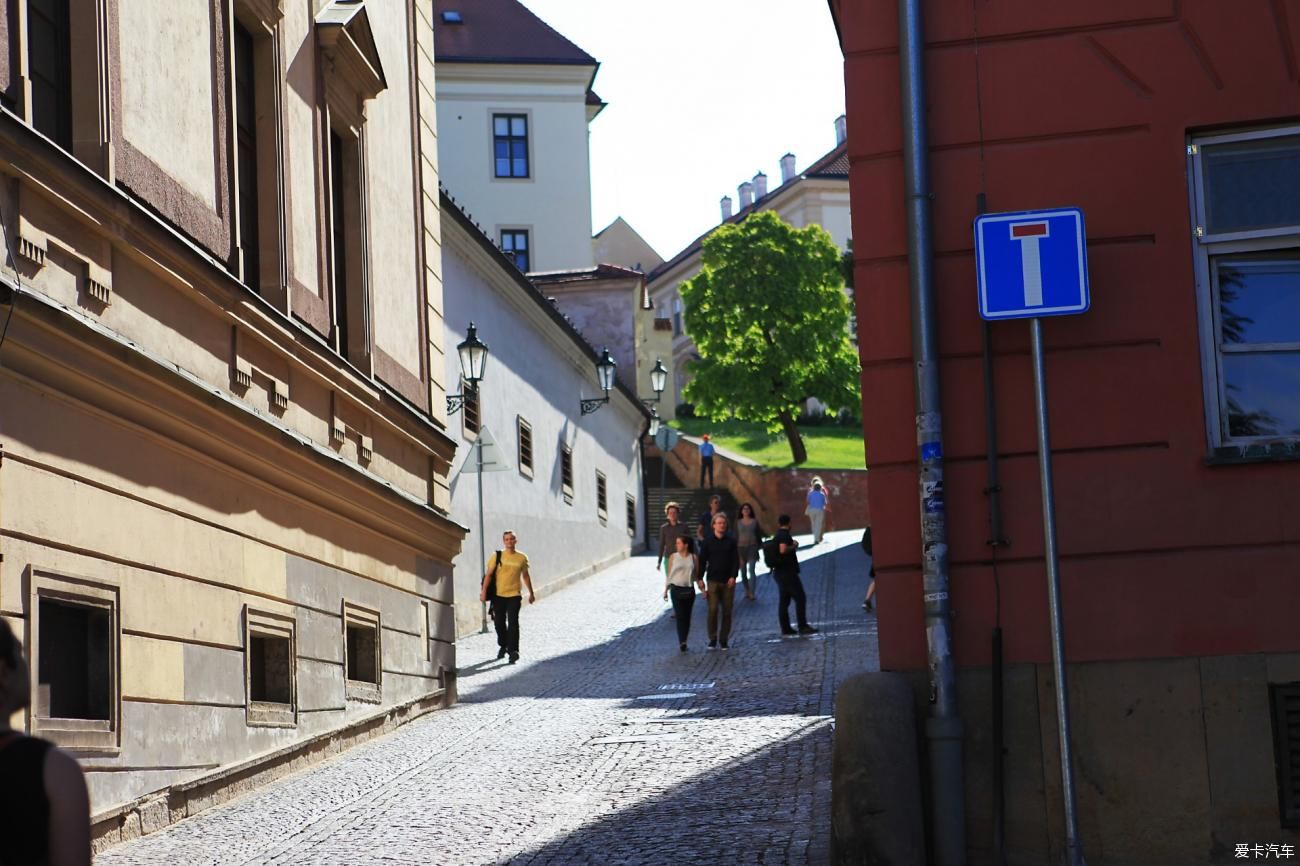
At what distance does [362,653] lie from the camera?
15.8 metres

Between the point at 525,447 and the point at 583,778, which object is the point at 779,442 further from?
the point at 583,778

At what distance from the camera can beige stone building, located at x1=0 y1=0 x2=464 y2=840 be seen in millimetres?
9664

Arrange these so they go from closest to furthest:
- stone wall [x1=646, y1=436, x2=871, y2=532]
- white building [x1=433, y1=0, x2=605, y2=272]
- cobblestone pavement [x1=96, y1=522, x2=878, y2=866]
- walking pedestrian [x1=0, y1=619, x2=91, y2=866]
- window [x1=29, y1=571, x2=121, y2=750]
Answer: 1. walking pedestrian [x1=0, y1=619, x2=91, y2=866]
2. window [x1=29, y1=571, x2=121, y2=750]
3. cobblestone pavement [x1=96, y1=522, x2=878, y2=866]
4. stone wall [x1=646, y1=436, x2=871, y2=532]
5. white building [x1=433, y1=0, x2=605, y2=272]

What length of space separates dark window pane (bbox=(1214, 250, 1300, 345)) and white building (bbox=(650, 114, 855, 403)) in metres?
68.9

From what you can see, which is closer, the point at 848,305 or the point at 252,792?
the point at 252,792

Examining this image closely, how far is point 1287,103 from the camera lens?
331 inches

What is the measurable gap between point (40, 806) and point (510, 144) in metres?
55.9

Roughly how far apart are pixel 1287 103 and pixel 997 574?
8.32 feet

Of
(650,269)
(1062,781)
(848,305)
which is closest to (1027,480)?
(1062,781)

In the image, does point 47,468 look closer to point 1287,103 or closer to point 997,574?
point 997,574

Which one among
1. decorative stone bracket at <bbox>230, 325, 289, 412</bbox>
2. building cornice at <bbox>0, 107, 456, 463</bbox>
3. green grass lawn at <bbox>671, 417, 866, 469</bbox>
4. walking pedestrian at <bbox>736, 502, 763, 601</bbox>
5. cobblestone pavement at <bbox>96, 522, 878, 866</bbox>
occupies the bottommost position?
cobblestone pavement at <bbox>96, 522, 878, 866</bbox>

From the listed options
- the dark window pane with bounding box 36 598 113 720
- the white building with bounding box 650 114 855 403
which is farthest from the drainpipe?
the white building with bounding box 650 114 855 403

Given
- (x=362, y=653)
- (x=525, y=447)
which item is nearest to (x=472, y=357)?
(x=525, y=447)

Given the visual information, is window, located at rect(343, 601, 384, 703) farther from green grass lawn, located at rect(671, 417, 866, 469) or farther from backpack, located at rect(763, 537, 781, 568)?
green grass lawn, located at rect(671, 417, 866, 469)
